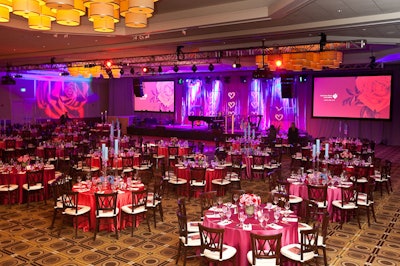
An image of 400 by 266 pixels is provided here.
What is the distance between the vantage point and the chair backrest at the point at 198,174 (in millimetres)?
9498

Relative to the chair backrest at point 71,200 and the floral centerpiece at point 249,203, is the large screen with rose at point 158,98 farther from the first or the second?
the floral centerpiece at point 249,203

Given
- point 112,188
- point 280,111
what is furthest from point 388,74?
point 112,188

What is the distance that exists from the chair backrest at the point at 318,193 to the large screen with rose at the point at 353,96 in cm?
1328

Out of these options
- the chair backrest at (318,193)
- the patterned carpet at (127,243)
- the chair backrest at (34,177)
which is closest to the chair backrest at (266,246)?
the patterned carpet at (127,243)

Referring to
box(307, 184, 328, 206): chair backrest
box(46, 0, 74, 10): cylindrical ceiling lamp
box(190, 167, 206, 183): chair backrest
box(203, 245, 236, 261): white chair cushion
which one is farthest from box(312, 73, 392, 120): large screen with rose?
box(46, 0, 74, 10): cylindrical ceiling lamp

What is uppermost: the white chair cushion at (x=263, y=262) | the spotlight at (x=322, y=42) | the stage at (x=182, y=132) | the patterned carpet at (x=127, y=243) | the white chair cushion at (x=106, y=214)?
the spotlight at (x=322, y=42)

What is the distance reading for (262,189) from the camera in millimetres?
10859

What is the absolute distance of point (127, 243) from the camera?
6859mm

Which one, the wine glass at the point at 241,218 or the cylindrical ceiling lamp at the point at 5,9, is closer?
the cylindrical ceiling lamp at the point at 5,9

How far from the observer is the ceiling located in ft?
27.6

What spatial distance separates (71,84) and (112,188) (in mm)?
23346

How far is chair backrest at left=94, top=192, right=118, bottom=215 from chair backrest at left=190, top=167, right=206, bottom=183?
105 inches

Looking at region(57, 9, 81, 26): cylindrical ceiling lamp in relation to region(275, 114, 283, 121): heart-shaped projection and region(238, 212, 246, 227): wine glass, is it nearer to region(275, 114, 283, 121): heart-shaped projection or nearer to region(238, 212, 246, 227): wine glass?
region(238, 212, 246, 227): wine glass

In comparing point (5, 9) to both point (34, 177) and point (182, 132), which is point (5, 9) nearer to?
Answer: point (34, 177)
